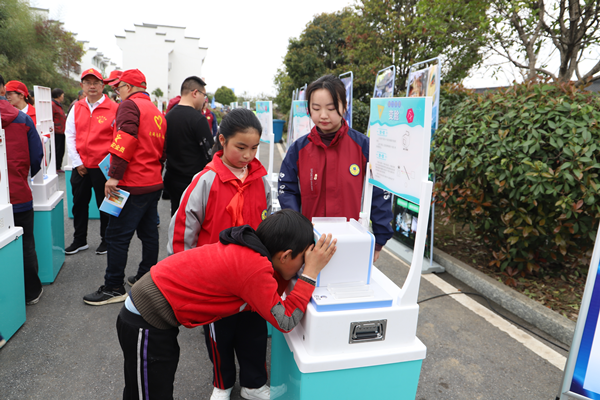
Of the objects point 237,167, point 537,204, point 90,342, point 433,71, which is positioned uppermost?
point 433,71

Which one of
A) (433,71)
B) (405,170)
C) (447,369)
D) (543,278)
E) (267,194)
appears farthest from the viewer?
(433,71)

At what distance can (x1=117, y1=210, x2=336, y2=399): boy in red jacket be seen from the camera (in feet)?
4.75

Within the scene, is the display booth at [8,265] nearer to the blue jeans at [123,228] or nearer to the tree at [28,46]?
the blue jeans at [123,228]

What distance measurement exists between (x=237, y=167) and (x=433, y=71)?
2.84 m

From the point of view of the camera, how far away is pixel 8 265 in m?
2.57

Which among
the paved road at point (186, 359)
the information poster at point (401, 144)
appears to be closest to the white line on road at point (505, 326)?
the paved road at point (186, 359)

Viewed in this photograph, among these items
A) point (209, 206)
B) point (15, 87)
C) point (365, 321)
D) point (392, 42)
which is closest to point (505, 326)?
point (365, 321)

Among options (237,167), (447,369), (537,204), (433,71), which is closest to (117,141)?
(237,167)

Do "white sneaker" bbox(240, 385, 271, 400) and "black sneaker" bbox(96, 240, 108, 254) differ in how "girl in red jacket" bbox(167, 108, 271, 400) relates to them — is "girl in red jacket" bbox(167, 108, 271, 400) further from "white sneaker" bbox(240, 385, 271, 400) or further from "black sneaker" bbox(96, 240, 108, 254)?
"black sneaker" bbox(96, 240, 108, 254)

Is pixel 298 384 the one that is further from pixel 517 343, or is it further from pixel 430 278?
pixel 430 278

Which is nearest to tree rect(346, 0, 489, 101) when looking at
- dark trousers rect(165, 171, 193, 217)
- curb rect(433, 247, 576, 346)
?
curb rect(433, 247, 576, 346)

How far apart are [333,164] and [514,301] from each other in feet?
7.36

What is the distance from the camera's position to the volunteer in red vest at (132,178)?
2941mm

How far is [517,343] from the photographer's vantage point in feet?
9.19
